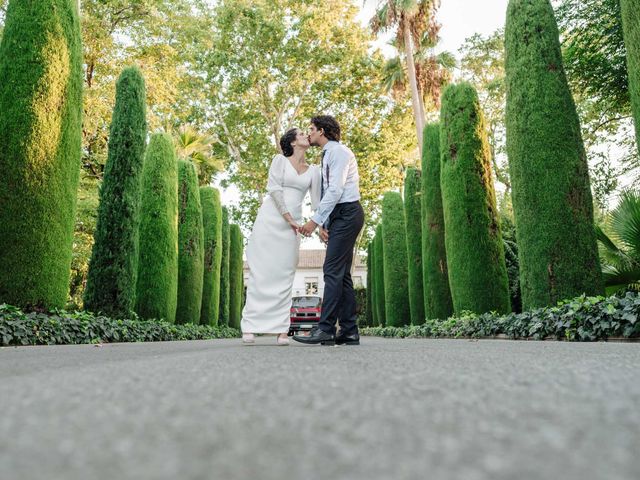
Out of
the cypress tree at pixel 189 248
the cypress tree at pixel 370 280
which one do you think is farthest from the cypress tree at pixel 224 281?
the cypress tree at pixel 370 280

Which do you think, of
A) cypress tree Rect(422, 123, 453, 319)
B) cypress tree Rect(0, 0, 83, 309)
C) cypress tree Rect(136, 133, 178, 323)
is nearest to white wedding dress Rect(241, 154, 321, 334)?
cypress tree Rect(0, 0, 83, 309)

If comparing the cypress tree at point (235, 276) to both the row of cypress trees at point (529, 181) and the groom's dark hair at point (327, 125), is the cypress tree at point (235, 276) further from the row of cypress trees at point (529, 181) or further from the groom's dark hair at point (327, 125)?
the groom's dark hair at point (327, 125)

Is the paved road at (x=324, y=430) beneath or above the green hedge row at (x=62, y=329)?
beneath

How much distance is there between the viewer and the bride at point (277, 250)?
5.49m

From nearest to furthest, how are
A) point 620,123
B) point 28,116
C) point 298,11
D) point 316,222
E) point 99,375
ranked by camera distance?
point 99,375
point 316,222
point 28,116
point 620,123
point 298,11

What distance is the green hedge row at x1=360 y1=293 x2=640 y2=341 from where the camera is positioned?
536cm

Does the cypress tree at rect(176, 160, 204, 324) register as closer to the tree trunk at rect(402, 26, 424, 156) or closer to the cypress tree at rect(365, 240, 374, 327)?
the tree trunk at rect(402, 26, 424, 156)

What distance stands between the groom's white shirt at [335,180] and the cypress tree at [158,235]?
27.2ft

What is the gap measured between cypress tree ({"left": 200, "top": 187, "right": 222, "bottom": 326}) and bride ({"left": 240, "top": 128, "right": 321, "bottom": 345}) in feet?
41.2

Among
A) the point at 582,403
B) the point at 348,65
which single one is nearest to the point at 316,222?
the point at 582,403

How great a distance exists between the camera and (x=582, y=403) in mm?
1142

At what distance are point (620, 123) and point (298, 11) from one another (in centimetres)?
1444

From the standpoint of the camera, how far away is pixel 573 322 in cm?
607

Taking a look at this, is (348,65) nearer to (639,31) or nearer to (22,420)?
(639,31)
